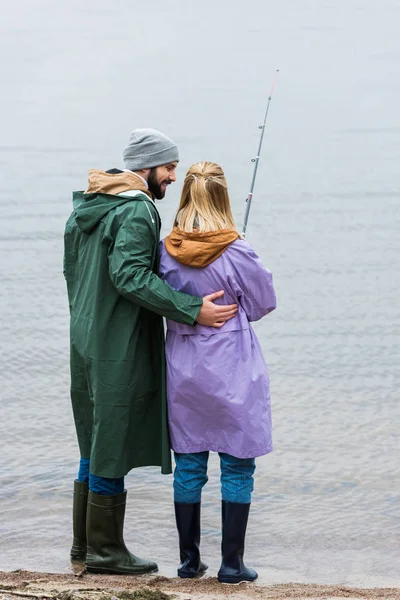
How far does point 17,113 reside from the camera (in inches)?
511

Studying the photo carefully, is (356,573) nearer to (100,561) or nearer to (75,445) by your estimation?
(100,561)

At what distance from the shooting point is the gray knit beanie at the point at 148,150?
425 cm

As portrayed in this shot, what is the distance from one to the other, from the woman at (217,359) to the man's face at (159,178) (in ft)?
0.61

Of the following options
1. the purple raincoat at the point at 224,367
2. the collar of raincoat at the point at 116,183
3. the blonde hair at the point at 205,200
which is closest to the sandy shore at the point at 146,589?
the purple raincoat at the point at 224,367

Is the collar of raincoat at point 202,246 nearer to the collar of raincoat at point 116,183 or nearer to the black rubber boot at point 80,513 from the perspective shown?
the collar of raincoat at point 116,183

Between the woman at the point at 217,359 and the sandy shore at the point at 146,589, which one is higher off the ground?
the woman at the point at 217,359


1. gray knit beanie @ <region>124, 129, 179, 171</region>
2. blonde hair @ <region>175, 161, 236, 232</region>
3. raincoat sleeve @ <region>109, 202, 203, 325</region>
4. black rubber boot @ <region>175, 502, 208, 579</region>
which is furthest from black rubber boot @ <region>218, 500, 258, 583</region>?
gray knit beanie @ <region>124, 129, 179, 171</region>

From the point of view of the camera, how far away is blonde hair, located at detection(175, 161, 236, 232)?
409 centimetres

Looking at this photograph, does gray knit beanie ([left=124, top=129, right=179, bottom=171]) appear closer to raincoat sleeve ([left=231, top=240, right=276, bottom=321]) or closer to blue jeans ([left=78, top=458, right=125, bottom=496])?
raincoat sleeve ([left=231, top=240, right=276, bottom=321])

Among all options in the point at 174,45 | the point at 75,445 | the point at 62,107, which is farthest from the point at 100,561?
the point at 174,45

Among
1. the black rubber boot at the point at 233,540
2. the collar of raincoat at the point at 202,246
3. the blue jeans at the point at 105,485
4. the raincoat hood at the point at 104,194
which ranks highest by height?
the raincoat hood at the point at 104,194

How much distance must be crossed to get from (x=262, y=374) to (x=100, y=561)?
0.90m

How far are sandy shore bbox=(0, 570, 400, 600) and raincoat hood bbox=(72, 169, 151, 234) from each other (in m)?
1.19

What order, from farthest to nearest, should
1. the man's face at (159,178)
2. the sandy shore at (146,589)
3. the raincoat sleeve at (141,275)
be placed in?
the man's face at (159,178)
the raincoat sleeve at (141,275)
the sandy shore at (146,589)
